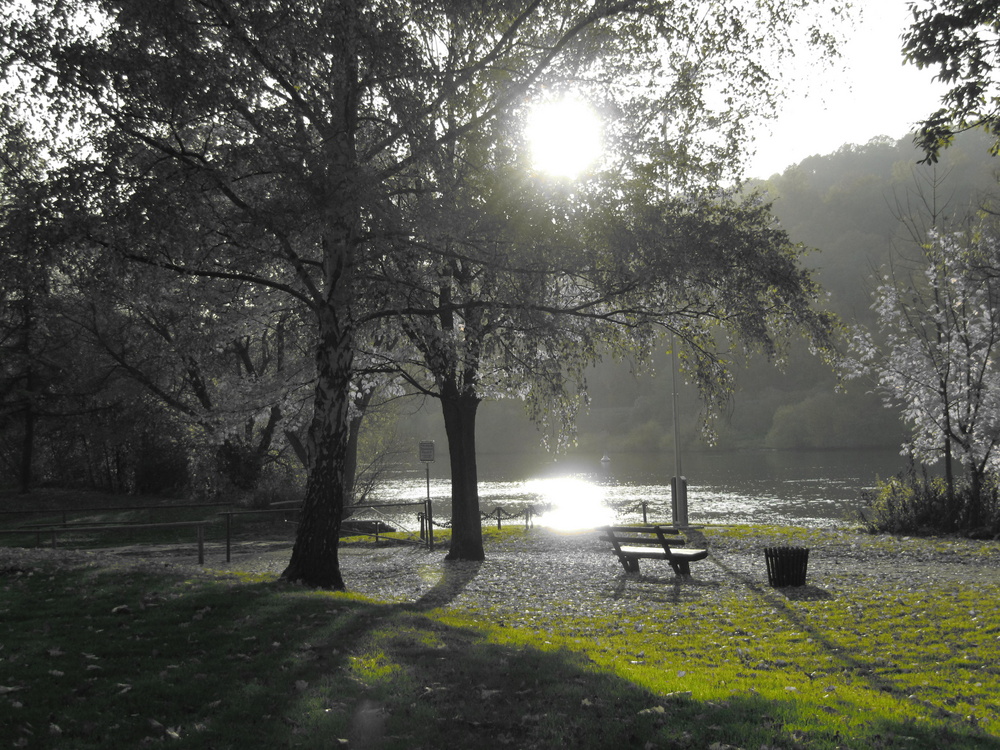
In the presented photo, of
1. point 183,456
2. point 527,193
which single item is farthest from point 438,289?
point 183,456

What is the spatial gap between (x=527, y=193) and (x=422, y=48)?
244 cm

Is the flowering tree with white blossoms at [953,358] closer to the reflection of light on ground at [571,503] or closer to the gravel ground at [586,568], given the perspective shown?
the gravel ground at [586,568]

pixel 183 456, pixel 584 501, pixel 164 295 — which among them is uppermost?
pixel 164 295

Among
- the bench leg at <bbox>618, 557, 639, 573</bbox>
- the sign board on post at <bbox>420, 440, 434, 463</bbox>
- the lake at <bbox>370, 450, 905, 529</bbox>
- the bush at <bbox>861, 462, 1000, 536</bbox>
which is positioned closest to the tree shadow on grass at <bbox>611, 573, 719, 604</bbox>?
the bench leg at <bbox>618, 557, 639, 573</bbox>

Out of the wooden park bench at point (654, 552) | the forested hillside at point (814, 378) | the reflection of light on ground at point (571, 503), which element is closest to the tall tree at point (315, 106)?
the wooden park bench at point (654, 552)

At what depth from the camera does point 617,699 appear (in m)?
5.50

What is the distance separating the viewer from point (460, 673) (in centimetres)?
620

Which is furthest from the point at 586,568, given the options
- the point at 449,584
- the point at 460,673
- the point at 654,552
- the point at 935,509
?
the point at 935,509

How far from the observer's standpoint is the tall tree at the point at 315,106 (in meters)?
9.15

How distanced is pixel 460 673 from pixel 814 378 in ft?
385

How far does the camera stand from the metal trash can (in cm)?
1185

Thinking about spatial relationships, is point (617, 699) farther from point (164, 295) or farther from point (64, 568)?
point (164, 295)

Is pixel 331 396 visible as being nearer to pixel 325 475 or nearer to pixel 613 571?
pixel 325 475

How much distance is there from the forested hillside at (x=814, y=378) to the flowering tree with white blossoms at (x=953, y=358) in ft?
213
